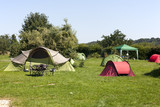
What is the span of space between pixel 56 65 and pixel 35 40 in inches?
279

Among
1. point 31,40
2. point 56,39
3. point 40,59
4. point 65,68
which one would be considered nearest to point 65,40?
point 56,39

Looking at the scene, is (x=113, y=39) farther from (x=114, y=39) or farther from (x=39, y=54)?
(x=39, y=54)

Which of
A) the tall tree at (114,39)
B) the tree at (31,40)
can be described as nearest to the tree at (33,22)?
the tall tree at (114,39)

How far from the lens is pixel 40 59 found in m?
17.0

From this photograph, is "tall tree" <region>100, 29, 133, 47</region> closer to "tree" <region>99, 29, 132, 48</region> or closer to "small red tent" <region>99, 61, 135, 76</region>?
"tree" <region>99, 29, 132, 48</region>

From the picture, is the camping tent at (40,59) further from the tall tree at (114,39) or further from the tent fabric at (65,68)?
the tall tree at (114,39)

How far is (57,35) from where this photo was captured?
21016mm

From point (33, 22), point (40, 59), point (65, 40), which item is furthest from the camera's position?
point (33, 22)

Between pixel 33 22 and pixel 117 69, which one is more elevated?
pixel 33 22

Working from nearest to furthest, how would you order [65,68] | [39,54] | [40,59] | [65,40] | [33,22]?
[65,68]
[39,54]
[40,59]
[65,40]
[33,22]

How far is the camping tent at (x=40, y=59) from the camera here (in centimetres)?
1585

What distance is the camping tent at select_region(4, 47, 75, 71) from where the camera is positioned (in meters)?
15.9

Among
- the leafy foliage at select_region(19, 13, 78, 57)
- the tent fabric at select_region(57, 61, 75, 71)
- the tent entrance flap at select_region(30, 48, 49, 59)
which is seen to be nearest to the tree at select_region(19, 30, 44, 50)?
the leafy foliage at select_region(19, 13, 78, 57)

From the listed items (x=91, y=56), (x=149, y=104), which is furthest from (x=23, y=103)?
(x=91, y=56)
